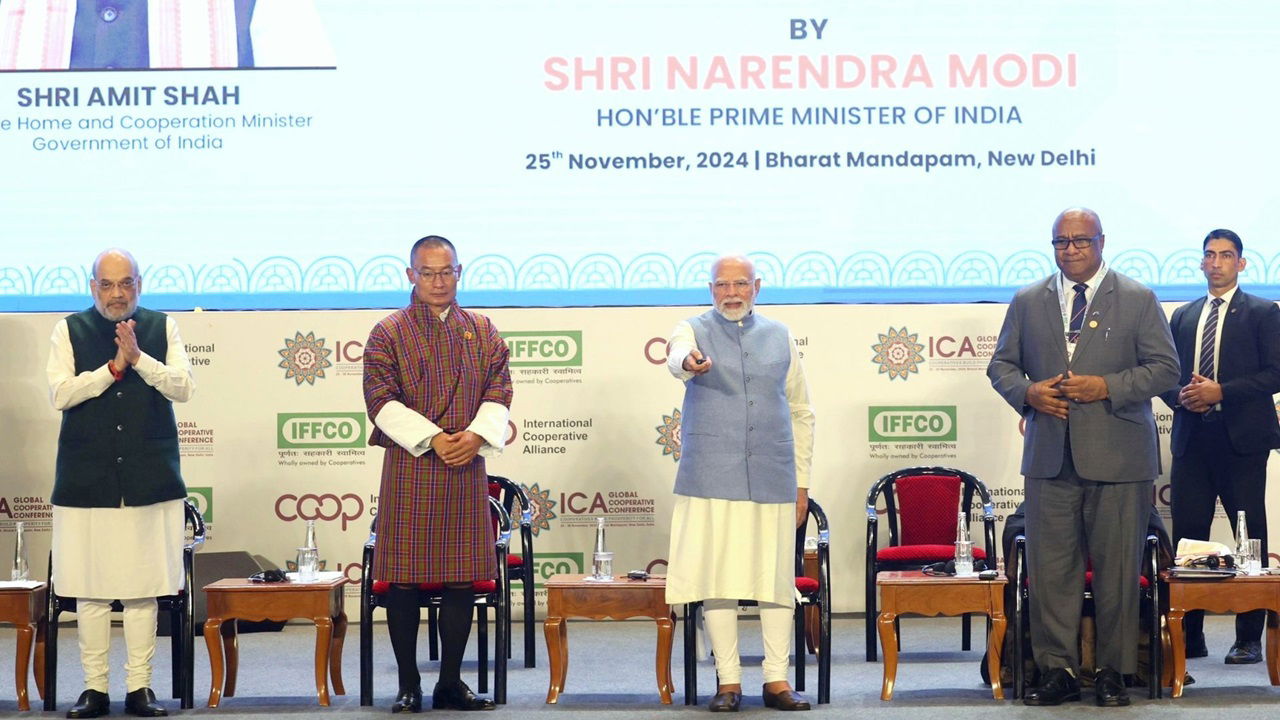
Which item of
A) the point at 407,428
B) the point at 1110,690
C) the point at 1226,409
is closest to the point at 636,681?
the point at 407,428

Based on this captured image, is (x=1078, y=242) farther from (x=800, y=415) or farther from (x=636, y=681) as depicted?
(x=636, y=681)

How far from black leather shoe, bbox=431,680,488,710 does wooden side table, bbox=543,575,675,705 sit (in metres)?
0.25

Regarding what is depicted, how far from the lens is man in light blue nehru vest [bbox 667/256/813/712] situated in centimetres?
476

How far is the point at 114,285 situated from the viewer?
4.77 m

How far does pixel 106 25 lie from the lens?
6.75m

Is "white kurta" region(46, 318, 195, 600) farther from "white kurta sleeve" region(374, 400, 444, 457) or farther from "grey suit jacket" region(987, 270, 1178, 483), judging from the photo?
"grey suit jacket" region(987, 270, 1178, 483)

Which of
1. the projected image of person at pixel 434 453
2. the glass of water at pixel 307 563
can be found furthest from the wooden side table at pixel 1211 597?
the glass of water at pixel 307 563

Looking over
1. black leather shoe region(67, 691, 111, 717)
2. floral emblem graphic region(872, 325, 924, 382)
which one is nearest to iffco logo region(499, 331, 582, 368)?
floral emblem graphic region(872, 325, 924, 382)

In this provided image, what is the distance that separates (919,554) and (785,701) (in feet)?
4.59

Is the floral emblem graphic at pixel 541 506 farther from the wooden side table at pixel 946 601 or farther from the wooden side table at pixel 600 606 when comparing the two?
the wooden side table at pixel 946 601

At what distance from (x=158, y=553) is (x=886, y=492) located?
3.15 meters

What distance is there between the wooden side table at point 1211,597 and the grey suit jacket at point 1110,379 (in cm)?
47

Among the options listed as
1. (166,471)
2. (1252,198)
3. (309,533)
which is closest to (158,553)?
(166,471)

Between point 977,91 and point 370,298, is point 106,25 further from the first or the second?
point 977,91
